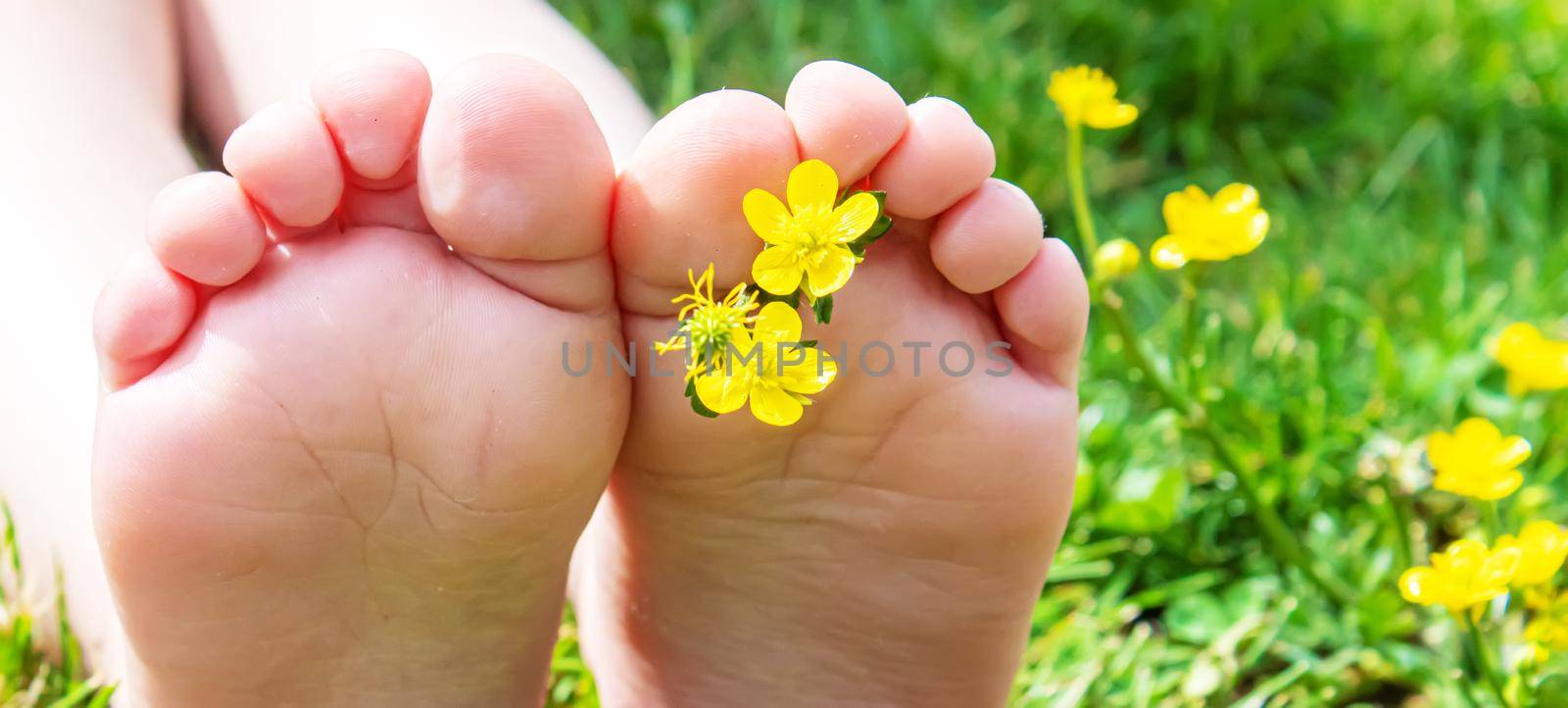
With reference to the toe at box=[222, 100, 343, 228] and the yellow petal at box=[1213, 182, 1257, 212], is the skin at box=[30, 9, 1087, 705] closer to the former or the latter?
the toe at box=[222, 100, 343, 228]

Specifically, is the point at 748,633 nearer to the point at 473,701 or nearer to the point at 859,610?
the point at 859,610

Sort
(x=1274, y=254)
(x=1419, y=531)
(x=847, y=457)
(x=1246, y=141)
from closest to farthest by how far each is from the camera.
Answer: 1. (x=847, y=457)
2. (x=1419, y=531)
3. (x=1274, y=254)
4. (x=1246, y=141)

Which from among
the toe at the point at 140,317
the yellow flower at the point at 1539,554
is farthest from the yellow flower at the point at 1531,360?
the toe at the point at 140,317

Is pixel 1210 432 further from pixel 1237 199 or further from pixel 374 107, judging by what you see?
pixel 374 107

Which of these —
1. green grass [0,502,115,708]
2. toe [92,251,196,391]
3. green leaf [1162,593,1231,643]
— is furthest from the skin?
green leaf [1162,593,1231,643]

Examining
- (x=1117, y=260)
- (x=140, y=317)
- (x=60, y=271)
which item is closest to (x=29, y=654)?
(x=60, y=271)

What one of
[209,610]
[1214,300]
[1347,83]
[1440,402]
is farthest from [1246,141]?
[209,610]
